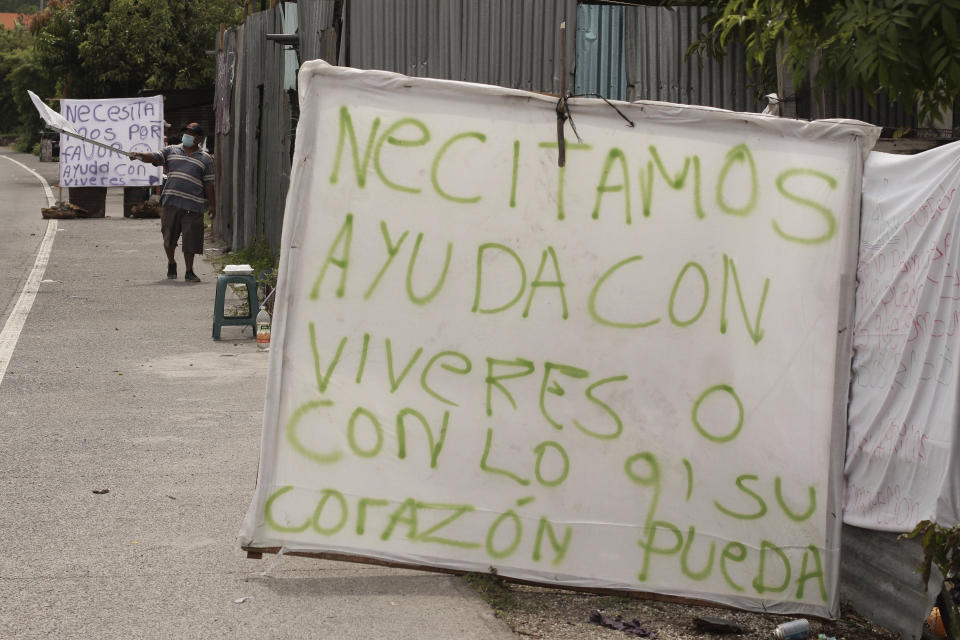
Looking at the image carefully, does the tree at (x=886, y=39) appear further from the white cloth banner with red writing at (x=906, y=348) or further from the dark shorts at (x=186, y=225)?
the dark shorts at (x=186, y=225)

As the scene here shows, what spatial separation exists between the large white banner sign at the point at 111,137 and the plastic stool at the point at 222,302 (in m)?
Answer: 12.4

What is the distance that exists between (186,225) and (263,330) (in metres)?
4.03

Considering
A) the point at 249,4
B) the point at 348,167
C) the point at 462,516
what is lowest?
the point at 462,516

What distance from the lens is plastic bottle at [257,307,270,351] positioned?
33.1ft

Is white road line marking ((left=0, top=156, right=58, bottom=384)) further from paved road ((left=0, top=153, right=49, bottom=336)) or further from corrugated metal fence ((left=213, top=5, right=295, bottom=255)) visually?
corrugated metal fence ((left=213, top=5, right=295, bottom=255))

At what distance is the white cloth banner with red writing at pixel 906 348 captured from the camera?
4020mm

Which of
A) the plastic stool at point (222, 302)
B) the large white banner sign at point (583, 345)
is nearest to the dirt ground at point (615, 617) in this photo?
the large white banner sign at point (583, 345)

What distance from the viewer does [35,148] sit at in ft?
197

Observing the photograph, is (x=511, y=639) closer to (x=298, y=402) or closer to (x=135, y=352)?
(x=298, y=402)

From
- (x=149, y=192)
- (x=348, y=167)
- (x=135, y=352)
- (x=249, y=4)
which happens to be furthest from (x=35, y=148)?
(x=348, y=167)

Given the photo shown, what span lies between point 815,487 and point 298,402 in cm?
191

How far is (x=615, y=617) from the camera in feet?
14.4

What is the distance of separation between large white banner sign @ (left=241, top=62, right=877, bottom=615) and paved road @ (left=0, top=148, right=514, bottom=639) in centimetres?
26

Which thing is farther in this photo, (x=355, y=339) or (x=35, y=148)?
(x=35, y=148)
